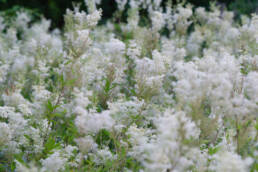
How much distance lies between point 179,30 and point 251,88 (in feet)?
10.7

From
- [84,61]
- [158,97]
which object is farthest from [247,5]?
[84,61]

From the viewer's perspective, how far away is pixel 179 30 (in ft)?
19.5

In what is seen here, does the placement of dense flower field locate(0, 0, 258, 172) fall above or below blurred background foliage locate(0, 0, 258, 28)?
below

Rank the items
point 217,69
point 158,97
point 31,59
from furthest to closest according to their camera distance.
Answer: point 31,59, point 158,97, point 217,69

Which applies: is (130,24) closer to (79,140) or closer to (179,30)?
(179,30)

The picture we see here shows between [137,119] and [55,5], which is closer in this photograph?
[137,119]

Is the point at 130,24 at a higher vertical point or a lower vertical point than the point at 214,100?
higher

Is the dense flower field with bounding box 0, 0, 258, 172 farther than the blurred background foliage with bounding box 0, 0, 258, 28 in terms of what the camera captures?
No

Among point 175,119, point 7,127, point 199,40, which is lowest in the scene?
point 7,127

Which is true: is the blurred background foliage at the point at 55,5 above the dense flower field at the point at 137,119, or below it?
above

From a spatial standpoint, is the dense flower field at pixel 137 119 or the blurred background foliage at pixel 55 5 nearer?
the dense flower field at pixel 137 119

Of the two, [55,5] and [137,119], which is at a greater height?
[55,5]

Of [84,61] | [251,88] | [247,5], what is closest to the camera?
[251,88]

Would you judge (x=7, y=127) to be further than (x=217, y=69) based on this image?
Yes
